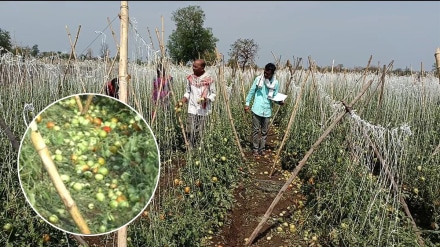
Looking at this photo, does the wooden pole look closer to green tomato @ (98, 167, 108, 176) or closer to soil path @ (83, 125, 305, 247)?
green tomato @ (98, 167, 108, 176)

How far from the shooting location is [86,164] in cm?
111

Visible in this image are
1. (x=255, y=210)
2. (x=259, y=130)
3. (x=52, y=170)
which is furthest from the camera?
(x=259, y=130)

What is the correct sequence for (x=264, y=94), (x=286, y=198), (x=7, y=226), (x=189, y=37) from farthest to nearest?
(x=189, y=37) < (x=264, y=94) < (x=286, y=198) < (x=7, y=226)

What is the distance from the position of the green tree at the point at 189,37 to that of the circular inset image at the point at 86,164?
33494 mm

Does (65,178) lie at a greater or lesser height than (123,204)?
greater

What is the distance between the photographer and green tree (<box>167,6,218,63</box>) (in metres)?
36.3

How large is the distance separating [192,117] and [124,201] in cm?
319

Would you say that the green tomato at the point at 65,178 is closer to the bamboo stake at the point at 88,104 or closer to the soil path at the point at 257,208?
the bamboo stake at the point at 88,104

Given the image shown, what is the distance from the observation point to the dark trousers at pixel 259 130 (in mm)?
4996

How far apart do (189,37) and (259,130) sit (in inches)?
1296

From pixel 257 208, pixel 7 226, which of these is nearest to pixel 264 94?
pixel 257 208

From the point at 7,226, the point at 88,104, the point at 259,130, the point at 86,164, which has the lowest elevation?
the point at 7,226

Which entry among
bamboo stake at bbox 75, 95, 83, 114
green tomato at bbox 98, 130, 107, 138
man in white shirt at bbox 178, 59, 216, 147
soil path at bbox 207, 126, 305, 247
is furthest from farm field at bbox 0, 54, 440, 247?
green tomato at bbox 98, 130, 107, 138

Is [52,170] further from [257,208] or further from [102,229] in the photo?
[257,208]
